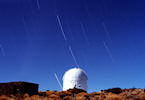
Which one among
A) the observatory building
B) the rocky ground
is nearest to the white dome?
the observatory building

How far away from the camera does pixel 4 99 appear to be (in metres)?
16.3

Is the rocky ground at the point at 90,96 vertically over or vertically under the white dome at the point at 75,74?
under

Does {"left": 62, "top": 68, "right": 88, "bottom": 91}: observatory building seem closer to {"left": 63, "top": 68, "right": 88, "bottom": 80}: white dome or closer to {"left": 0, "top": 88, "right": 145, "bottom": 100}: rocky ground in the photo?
{"left": 63, "top": 68, "right": 88, "bottom": 80}: white dome

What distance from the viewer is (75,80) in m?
37.0

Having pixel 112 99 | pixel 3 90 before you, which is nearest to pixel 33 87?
pixel 3 90

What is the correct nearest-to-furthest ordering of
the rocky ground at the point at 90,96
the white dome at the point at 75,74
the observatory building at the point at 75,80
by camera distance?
1. the rocky ground at the point at 90,96
2. the observatory building at the point at 75,80
3. the white dome at the point at 75,74

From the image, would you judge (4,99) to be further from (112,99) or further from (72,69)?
(72,69)

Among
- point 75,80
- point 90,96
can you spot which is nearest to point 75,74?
point 75,80

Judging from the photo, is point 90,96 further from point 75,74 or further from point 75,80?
point 75,74

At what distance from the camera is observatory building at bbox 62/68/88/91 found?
120 ft

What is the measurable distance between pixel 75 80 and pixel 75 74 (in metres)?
1.44

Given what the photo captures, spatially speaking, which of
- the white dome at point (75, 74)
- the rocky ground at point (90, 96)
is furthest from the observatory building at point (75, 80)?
the rocky ground at point (90, 96)

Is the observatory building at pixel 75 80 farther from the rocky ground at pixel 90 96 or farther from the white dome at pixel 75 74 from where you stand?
the rocky ground at pixel 90 96

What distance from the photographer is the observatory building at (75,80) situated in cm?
3659
